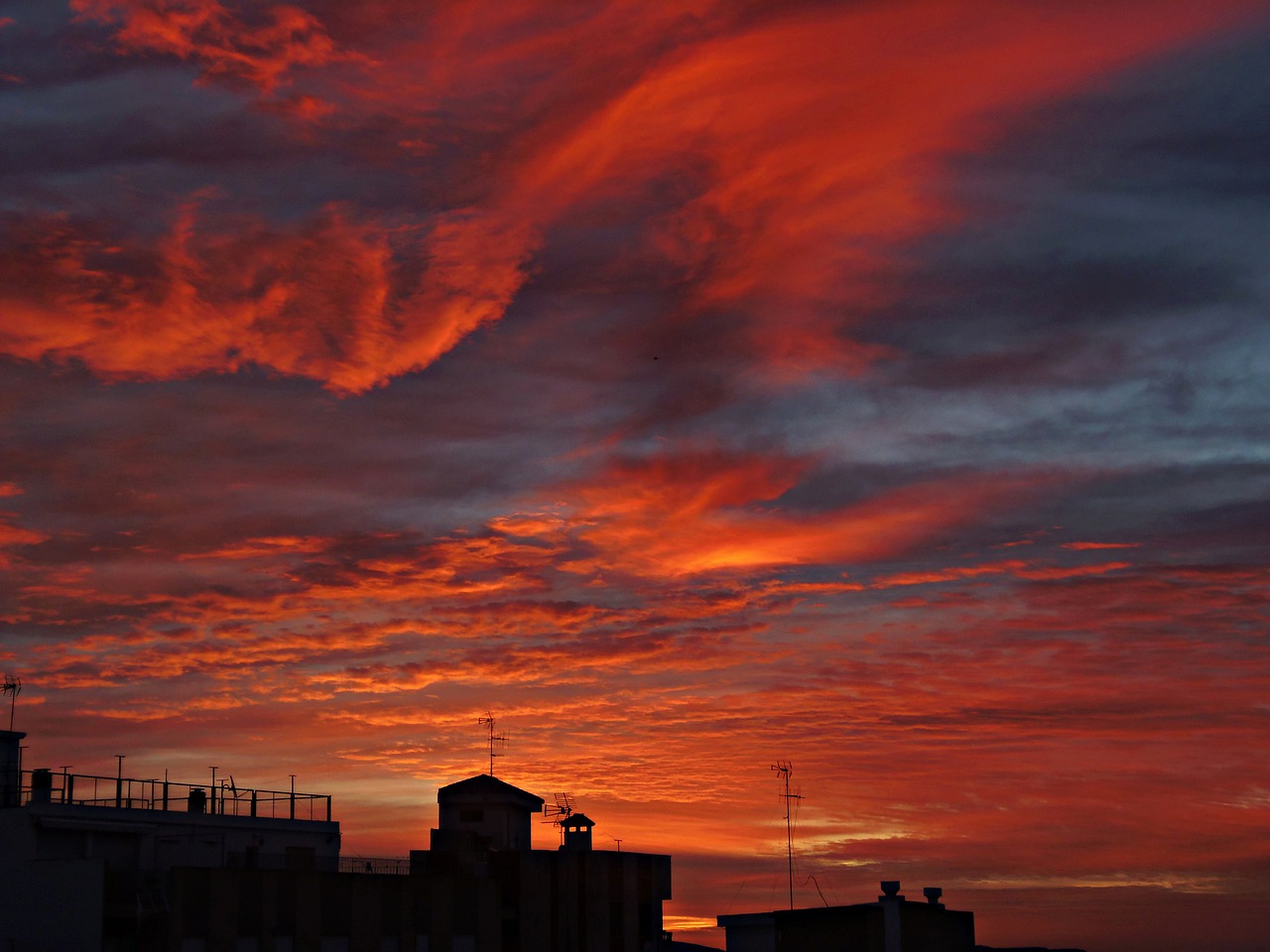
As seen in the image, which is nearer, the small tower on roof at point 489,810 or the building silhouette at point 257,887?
the building silhouette at point 257,887

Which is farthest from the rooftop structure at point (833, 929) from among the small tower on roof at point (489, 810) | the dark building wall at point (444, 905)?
the small tower on roof at point (489, 810)

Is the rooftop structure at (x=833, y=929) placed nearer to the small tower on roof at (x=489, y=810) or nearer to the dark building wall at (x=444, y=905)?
the dark building wall at (x=444, y=905)

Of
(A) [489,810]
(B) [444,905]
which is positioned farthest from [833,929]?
(A) [489,810]

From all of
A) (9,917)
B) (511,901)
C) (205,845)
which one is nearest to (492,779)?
(511,901)

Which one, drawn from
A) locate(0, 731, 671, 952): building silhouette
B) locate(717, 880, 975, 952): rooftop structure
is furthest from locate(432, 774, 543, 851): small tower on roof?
locate(717, 880, 975, 952): rooftop structure

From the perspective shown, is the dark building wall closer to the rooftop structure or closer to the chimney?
the chimney

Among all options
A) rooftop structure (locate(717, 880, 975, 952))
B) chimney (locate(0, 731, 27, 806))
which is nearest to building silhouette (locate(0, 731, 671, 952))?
chimney (locate(0, 731, 27, 806))

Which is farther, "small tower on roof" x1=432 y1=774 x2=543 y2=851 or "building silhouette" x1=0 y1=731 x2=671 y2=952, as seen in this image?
"small tower on roof" x1=432 y1=774 x2=543 y2=851

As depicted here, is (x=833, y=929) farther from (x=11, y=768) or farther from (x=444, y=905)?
(x=11, y=768)

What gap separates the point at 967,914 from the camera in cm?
8362

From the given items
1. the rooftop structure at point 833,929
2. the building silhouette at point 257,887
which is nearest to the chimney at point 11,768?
the building silhouette at point 257,887

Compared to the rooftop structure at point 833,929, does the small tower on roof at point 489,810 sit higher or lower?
higher

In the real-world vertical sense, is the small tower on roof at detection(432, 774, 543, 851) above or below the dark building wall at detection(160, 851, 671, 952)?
above

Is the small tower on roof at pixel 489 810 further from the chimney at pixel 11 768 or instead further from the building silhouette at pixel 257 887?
the chimney at pixel 11 768
